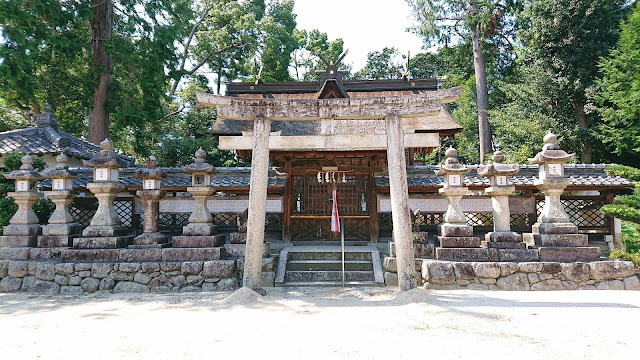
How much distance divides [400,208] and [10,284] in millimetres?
8549

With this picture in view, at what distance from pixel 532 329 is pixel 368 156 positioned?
732 centimetres

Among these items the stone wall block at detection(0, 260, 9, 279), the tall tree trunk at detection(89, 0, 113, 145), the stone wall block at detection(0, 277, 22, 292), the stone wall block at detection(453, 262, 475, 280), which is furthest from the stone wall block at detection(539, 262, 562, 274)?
the tall tree trunk at detection(89, 0, 113, 145)

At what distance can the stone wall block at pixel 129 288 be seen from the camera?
784cm

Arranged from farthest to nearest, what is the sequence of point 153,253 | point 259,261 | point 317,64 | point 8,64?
point 317,64
point 8,64
point 153,253
point 259,261

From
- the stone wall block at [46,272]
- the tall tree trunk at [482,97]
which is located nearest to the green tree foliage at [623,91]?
the tall tree trunk at [482,97]

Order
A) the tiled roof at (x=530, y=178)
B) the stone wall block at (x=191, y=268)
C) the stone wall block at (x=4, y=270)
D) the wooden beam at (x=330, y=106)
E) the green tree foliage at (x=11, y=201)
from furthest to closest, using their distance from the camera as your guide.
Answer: the tiled roof at (x=530, y=178) → the green tree foliage at (x=11, y=201) → the stone wall block at (x=4, y=270) → the stone wall block at (x=191, y=268) → the wooden beam at (x=330, y=106)

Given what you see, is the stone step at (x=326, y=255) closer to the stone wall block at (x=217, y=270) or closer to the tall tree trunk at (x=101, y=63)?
the stone wall block at (x=217, y=270)

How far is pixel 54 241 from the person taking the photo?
889 cm

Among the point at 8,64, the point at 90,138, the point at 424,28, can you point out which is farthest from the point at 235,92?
the point at 424,28

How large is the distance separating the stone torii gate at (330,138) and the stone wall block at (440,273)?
0.81m

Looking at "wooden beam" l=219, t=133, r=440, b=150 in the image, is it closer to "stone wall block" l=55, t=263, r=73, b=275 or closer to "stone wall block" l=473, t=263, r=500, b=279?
"stone wall block" l=473, t=263, r=500, b=279

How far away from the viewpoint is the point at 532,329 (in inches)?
192

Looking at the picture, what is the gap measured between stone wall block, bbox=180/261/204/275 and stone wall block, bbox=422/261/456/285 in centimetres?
475

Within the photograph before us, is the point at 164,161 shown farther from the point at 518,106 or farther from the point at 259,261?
the point at 518,106
